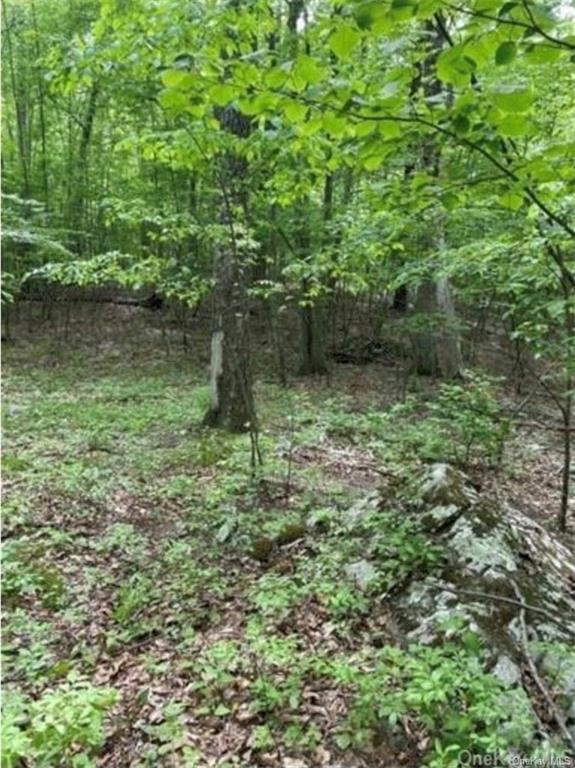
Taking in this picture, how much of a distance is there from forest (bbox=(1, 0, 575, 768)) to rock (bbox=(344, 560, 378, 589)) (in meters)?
0.01

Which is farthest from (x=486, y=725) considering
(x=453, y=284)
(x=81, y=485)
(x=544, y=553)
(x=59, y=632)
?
(x=453, y=284)

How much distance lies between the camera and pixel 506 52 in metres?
1.51

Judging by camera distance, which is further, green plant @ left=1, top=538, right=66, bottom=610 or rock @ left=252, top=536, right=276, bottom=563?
rock @ left=252, top=536, right=276, bottom=563

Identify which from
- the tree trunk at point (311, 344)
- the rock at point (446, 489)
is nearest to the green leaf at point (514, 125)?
the rock at point (446, 489)

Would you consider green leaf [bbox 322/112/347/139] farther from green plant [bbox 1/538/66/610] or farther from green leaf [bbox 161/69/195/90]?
green plant [bbox 1/538/66/610]

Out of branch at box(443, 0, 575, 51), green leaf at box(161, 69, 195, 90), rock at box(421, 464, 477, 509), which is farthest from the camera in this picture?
Answer: rock at box(421, 464, 477, 509)

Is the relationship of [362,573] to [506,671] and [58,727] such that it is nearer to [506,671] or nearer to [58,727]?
[506,671]

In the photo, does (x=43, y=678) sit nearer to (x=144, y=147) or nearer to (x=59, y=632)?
(x=59, y=632)

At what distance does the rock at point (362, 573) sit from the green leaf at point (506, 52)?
110 inches

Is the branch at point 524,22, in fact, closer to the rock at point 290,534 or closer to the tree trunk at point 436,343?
the rock at point 290,534

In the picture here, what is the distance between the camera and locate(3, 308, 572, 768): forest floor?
266cm

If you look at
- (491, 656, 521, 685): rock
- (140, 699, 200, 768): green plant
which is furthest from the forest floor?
(491, 656, 521, 685): rock

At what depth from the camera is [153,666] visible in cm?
306

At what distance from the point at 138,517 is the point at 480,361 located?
8918 millimetres
